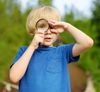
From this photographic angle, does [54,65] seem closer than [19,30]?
Yes

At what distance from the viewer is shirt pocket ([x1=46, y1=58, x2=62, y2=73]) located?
3.35 metres

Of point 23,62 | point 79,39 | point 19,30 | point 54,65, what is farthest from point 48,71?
point 19,30

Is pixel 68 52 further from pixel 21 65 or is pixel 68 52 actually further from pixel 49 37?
pixel 21 65

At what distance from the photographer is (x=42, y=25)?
3328mm

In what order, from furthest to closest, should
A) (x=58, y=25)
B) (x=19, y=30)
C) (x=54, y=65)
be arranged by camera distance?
(x=19, y=30), (x=54, y=65), (x=58, y=25)

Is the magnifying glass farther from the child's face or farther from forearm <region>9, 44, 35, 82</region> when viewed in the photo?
forearm <region>9, 44, 35, 82</region>

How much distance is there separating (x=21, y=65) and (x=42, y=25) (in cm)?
31

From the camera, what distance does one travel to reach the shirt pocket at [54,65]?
11.0ft

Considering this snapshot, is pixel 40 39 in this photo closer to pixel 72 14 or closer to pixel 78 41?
pixel 78 41

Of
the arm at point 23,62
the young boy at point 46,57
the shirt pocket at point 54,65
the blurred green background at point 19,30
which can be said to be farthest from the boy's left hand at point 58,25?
the blurred green background at point 19,30

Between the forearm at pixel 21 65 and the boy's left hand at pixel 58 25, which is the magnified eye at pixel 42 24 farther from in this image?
the forearm at pixel 21 65

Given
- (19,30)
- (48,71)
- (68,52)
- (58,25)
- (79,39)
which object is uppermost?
(58,25)

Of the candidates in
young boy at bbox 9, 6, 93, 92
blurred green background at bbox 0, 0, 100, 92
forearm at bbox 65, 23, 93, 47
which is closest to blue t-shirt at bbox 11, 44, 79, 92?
young boy at bbox 9, 6, 93, 92

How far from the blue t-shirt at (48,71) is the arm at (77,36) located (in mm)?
76
